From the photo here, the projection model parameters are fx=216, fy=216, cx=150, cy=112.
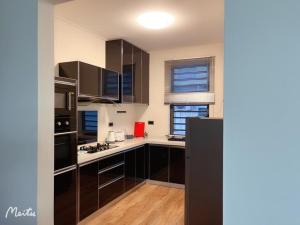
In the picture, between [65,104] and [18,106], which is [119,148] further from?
[18,106]

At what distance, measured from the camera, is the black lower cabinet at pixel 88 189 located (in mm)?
2582

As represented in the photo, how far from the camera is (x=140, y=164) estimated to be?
3951mm

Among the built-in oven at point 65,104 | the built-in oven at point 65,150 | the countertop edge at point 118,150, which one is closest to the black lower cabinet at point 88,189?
the countertop edge at point 118,150

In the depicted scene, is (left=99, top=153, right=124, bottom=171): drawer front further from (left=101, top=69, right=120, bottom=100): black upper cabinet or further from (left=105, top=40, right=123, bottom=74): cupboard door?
(left=105, top=40, right=123, bottom=74): cupboard door

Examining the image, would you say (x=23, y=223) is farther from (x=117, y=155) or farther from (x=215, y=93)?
(x=215, y=93)

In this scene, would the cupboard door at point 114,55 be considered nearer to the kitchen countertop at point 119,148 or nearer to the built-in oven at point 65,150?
the kitchen countertop at point 119,148

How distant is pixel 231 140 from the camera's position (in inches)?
35.5

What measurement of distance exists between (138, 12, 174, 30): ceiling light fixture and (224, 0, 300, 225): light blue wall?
2.08 metres

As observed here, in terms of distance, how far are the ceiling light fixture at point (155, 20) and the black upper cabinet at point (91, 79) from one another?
0.91 m

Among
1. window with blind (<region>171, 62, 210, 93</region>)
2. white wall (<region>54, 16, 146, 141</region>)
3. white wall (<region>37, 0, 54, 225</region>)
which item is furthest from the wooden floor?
window with blind (<region>171, 62, 210, 93</region>)

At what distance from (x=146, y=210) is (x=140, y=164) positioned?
0.96m

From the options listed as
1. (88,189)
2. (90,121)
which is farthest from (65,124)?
(90,121)

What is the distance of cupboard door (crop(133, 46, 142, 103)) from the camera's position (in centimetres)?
417

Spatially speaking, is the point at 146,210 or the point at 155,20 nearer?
the point at 155,20
